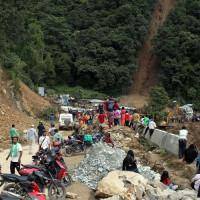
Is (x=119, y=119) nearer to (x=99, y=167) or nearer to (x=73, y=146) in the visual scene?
(x=73, y=146)

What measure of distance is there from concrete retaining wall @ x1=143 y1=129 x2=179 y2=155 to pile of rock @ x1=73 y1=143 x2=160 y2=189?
8.07 feet

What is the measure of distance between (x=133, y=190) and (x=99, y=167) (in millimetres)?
3414

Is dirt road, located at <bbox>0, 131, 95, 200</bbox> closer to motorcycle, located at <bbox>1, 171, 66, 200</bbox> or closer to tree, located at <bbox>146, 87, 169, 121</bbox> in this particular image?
motorcycle, located at <bbox>1, 171, 66, 200</bbox>

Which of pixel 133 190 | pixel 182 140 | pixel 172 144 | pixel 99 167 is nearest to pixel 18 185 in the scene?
pixel 133 190

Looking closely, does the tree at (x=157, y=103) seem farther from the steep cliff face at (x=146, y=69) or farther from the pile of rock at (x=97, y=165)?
the steep cliff face at (x=146, y=69)

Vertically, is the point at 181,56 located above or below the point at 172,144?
above

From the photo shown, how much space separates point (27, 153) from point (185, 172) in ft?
25.5

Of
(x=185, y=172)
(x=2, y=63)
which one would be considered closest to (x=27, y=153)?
(x=185, y=172)

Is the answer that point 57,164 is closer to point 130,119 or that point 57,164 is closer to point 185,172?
point 185,172

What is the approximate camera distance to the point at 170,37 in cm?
5347

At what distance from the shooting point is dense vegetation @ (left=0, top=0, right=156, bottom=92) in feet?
172

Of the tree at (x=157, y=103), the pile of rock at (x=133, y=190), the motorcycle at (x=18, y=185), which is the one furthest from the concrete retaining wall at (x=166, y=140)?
the tree at (x=157, y=103)

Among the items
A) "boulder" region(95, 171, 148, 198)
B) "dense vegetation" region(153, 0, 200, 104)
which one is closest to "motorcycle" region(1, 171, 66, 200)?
"boulder" region(95, 171, 148, 198)

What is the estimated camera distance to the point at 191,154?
39.3ft
